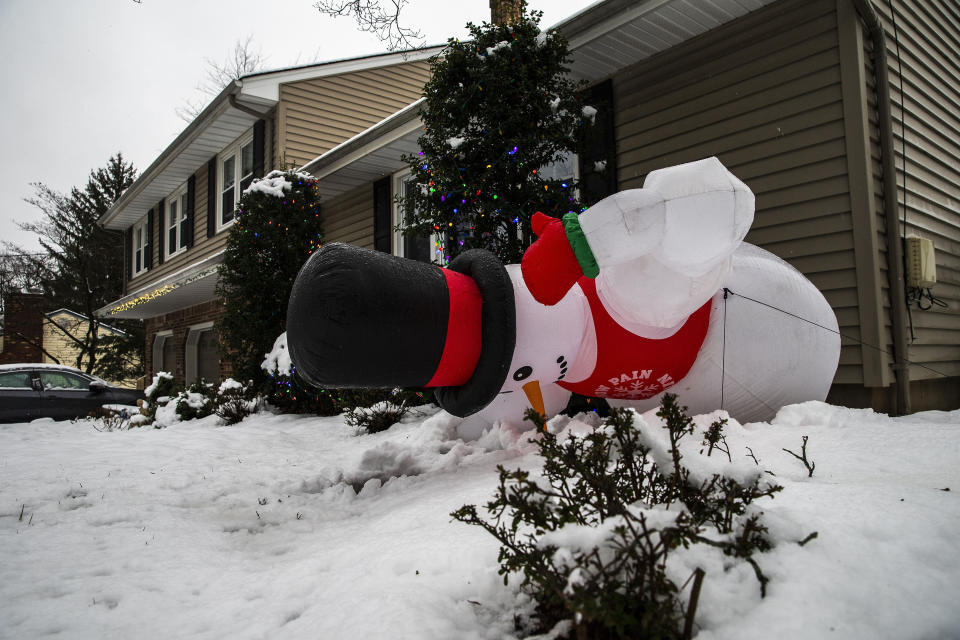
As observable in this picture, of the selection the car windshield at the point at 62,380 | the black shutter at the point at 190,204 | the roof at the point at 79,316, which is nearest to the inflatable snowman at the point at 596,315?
the car windshield at the point at 62,380

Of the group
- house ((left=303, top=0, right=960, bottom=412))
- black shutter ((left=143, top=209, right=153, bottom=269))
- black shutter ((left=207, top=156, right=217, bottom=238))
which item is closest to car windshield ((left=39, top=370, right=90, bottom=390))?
black shutter ((left=207, top=156, right=217, bottom=238))

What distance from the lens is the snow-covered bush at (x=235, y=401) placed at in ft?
23.5

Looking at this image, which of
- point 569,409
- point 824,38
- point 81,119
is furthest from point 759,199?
point 81,119

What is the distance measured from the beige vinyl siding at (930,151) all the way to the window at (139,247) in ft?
61.9

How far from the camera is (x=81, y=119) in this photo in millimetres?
52781

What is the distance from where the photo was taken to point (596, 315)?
256 centimetres

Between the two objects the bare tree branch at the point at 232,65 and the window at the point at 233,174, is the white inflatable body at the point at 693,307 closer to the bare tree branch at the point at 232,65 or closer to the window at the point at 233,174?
the window at the point at 233,174

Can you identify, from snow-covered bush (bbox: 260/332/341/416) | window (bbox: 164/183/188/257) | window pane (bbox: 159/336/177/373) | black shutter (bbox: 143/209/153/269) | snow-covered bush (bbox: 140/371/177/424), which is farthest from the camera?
black shutter (bbox: 143/209/153/269)

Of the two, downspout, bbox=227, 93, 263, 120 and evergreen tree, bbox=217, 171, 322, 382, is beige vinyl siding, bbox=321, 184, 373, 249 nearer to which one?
evergreen tree, bbox=217, 171, 322, 382

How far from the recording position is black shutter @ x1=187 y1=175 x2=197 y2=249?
13.6m

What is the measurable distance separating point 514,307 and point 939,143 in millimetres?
5721

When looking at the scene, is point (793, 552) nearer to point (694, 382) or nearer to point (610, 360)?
point (610, 360)

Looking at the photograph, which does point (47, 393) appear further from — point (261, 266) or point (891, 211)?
point (891, 211)

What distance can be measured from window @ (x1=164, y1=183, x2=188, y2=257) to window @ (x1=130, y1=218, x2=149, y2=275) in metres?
2.22
